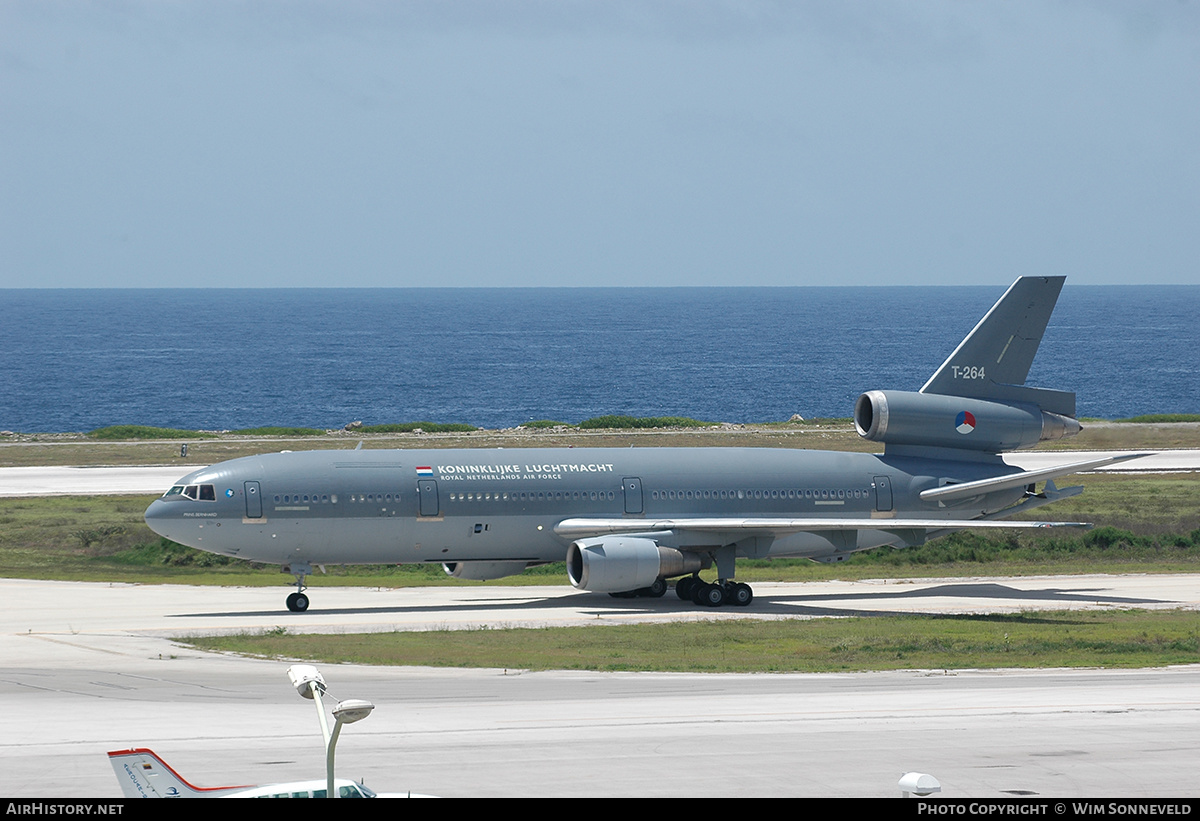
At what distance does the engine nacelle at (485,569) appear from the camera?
150 feet

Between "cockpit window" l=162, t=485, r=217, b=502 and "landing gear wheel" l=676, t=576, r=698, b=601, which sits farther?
"landing gear wheel" l=676, t=576, r=698, b=601

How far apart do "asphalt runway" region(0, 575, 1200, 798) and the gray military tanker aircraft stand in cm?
487

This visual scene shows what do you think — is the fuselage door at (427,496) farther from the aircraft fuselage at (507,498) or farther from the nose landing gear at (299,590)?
the nose landing gear at (299,590)

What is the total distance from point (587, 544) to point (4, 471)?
5252 cm

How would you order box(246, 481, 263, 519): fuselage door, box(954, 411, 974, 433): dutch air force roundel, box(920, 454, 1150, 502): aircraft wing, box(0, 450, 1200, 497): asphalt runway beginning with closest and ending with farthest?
box(246, 481, 263, 519): fuselage door → box(920, 454, 1150, 502): aircraft wing → box(954, 411, 974, 433): dutch air force roundel → box(0, 450, 1200, 497): asphalt runway

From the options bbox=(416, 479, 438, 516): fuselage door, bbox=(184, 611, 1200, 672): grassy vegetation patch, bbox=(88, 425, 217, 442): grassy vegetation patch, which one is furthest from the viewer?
bbox=(88, 425, 217, 442): grassy vegetation patch

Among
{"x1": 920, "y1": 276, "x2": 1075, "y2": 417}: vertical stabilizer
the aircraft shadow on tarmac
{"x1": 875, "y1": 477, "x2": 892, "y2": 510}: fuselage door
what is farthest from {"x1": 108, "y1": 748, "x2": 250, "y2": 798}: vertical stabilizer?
{"x1": 920, "y1": 276, "x2": 1075, "y2": 417}: vertical stabilizer

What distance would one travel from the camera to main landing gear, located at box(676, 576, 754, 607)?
146 feet

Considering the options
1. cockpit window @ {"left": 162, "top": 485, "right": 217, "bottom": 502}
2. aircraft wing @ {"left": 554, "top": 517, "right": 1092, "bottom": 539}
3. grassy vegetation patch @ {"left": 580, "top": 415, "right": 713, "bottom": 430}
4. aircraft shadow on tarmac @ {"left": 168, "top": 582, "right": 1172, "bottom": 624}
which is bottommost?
grassy vegetation patch @ {"left": 580, "top": 415, "right": 713, "bottom": 430}

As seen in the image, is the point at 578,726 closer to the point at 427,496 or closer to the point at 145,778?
the point at 145,778

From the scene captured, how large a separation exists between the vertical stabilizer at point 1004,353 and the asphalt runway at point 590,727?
1988 cm

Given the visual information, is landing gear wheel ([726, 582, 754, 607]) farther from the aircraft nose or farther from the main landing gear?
the aircraft nose

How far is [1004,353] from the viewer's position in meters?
50.0

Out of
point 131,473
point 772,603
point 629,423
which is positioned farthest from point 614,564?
point 629,423
